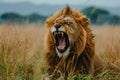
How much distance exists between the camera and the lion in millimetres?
6262

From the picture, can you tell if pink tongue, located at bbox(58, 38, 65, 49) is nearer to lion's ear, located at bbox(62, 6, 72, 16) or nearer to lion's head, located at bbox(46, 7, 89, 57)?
lion's head, located at bbox(46, 7, 89, 57)

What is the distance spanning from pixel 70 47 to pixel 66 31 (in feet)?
0.79

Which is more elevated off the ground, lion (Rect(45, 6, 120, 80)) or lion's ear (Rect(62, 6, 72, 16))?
lion's ear (Rect(62, 6, 72, 16))

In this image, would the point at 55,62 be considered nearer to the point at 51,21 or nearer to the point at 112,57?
the point at 51,21

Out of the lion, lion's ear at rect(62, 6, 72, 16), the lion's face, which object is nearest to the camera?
the lion's face

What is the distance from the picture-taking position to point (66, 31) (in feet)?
20.2

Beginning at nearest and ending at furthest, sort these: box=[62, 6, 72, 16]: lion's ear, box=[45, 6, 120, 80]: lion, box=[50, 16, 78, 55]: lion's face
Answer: box=[50, 16, 78, 55]: lion's face → box=[45, 6, 120, 80]: lion → box=[62, 6, 72, 16]: lion's ear

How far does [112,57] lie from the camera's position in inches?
300

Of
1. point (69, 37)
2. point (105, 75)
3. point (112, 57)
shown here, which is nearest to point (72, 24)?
point (69, 37)

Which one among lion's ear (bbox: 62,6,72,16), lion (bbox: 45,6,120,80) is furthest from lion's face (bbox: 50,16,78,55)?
lion's ear (bbox: 62,6,72,16)

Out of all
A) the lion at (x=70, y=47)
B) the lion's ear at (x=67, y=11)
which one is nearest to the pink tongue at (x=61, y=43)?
the lion at (x=70, y=47)

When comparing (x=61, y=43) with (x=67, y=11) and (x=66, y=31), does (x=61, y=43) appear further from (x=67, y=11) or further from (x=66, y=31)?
(x=67, y=11)

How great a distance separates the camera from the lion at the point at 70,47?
6.26 m

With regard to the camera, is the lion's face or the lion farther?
the lion
